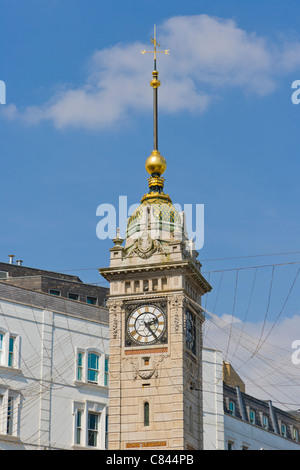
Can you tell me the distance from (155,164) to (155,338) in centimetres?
1504

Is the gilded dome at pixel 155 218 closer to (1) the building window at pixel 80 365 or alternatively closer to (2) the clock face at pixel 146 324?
(2) the clock face at pixel 146 324

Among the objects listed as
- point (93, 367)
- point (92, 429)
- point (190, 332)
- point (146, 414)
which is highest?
point (93, 367)

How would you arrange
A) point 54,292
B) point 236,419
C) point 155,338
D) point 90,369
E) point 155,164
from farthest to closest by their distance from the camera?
point 236,419
point 54,292
point 90,369
point 155,164
point 155,338

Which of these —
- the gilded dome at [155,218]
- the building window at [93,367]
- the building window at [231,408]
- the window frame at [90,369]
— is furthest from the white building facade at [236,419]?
the gilded dome at [155,218]

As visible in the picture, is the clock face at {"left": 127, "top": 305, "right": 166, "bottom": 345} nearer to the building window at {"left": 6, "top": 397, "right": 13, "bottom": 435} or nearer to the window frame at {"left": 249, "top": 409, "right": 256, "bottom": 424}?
the building window at {"left": 6, "top": 397, "right": 13, "bottom": 435}

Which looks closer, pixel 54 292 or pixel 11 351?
pixel 11 351

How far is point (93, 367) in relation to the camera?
3711 inches

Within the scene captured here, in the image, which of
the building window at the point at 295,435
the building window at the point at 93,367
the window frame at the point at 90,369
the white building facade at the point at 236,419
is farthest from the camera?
the building window at the point at 295,435

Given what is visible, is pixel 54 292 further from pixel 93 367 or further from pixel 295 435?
pixel 295 435

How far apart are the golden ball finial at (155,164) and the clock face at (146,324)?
40.6 ft

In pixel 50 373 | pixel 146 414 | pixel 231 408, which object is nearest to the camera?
pixel 146 414

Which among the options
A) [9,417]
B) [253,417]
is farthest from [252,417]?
[9,417]

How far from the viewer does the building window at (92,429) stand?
303 ft
